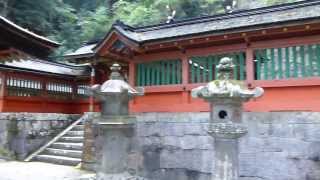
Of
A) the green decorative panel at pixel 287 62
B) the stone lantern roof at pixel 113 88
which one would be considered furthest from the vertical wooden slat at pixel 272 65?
the stone lantern roof at pixel 113 88

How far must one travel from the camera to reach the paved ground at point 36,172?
11.1m

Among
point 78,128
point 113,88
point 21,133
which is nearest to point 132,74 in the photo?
point 78,128

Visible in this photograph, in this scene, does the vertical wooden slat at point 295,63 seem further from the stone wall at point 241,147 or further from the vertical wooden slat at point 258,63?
the stone wall at point 241,147

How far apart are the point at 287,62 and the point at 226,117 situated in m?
4.10

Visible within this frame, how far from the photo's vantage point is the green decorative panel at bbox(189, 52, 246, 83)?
433 inches

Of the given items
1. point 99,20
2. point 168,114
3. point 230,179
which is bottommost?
point 230,179

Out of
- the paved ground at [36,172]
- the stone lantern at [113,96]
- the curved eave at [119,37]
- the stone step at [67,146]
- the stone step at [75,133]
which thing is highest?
the curved eave at [119,37]

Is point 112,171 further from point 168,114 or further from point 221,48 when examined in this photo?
point 221,48

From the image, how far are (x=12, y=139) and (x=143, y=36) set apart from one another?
671 cm

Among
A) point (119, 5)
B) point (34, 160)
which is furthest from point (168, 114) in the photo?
point (119, 5)

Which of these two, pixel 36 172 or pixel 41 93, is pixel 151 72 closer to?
pixel 36 172

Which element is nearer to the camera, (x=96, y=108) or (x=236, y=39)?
(x=236, y=39)

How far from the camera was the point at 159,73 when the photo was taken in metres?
12.6

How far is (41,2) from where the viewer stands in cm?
2720
